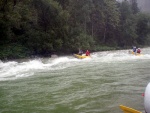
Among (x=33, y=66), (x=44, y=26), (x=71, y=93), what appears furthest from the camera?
(x=44, y=26)

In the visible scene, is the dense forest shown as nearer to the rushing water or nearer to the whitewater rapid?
the whitewater rapid

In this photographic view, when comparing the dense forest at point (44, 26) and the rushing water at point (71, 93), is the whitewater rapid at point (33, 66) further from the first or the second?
the dense forest at point (44, 26)

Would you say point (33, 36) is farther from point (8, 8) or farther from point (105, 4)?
point (105, 4)

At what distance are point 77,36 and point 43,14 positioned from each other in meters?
5.98

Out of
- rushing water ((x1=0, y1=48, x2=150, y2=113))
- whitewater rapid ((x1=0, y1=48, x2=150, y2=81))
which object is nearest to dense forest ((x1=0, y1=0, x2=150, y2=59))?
whitewater rapid ((x1=0, y1=48, x2=150, y2=81))

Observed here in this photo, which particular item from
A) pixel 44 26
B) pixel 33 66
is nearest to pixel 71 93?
pixel 33 66

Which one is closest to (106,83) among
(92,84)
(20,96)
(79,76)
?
(92,84)

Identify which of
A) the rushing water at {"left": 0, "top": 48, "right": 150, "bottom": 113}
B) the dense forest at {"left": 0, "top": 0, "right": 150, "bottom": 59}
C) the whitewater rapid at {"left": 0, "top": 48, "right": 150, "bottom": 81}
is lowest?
the rushing water at {"left": 0, "top": 48, "right": 150, "bottom": 113}

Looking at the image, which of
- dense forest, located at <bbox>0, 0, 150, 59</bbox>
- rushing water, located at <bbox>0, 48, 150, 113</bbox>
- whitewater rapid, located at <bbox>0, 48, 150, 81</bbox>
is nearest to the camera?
rushing water, located at <bbox>0, 48, 150, 113</bbox>

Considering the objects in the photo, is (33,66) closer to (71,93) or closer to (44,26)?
(71,93)

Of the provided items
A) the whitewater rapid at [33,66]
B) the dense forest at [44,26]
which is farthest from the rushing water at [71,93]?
the dense forest at [44,26]

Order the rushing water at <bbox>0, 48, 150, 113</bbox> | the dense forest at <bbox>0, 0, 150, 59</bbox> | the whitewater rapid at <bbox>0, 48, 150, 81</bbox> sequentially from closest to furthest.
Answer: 1. the rushing water at <bbox>0, 48, 150, 113</bbox>
2. the whitewater rapid at <bbox>0, 48, 150, 81</bbox>
3. the dense forest at <bbox>0, 0, 150, 59</bbox>

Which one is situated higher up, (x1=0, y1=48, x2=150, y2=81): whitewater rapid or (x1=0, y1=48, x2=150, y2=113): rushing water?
(x1=0, y1=48, x2=150, y2=81): whitewater rapid

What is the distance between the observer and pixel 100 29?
48.7m
